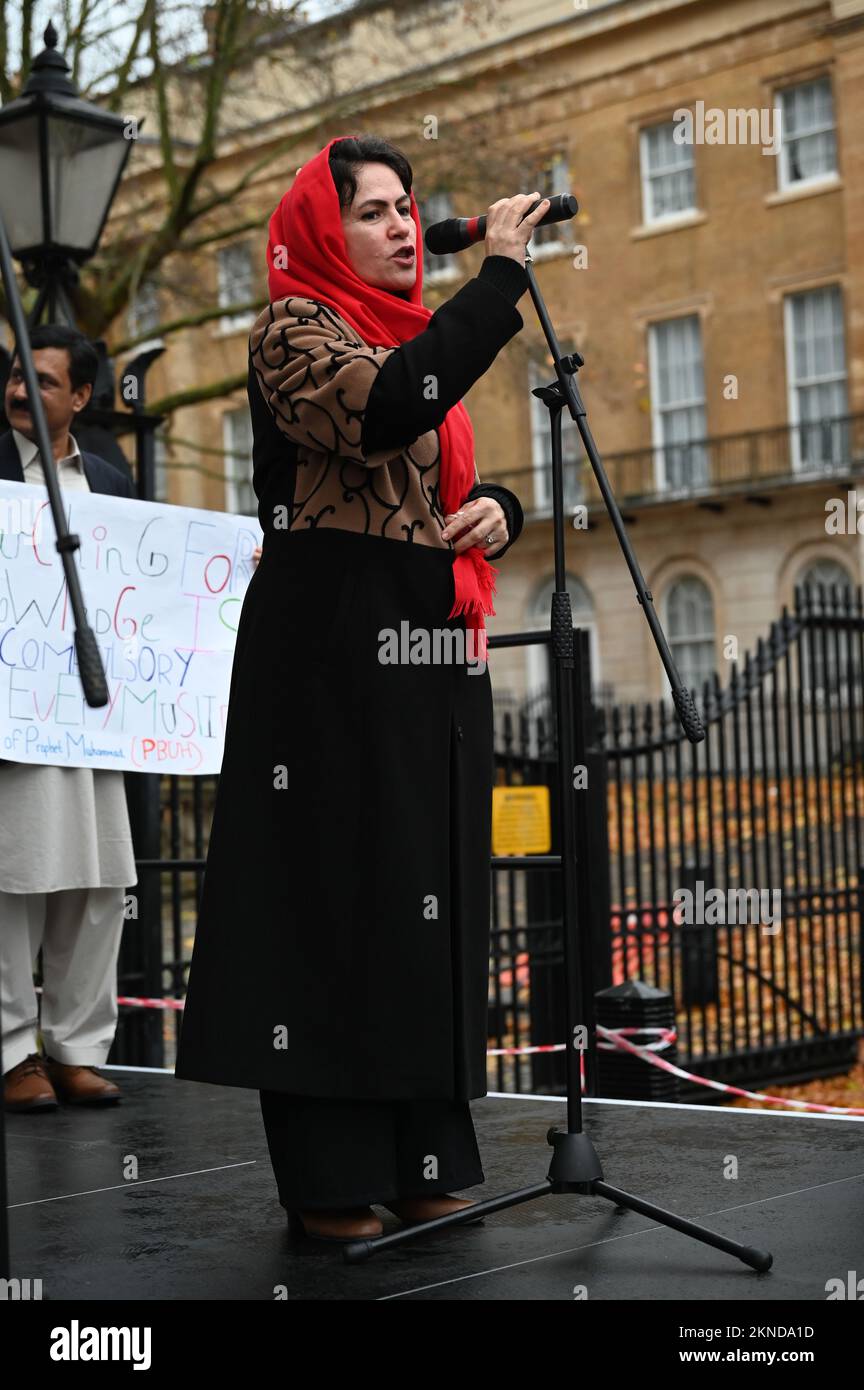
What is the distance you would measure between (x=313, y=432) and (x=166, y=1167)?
1943 mm

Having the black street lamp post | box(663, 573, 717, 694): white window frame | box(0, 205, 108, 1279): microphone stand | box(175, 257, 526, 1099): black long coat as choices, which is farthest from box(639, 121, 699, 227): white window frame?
box(0, 205, 108, 1279): microphone stand

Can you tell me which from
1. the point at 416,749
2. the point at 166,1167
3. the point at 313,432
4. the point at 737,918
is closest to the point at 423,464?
the point at 313,432

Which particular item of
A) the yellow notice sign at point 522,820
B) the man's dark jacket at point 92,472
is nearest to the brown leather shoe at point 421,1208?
the man's dark jacket at point 92,472

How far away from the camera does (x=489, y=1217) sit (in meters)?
3.52

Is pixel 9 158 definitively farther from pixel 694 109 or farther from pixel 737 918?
pixel 694 109

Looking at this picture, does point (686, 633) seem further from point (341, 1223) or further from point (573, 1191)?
point (341, 1223)

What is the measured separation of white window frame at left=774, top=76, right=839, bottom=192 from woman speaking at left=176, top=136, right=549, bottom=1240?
83.9 ft

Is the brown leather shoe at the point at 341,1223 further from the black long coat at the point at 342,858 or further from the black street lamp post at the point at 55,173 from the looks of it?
the black street lamp post at the point at 55,173

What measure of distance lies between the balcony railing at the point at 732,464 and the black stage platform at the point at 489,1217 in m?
23.2

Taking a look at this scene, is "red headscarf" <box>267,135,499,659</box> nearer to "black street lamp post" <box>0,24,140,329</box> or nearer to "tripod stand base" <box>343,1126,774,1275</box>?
"tripod stand base" <box>343,1126,774,1275</box>

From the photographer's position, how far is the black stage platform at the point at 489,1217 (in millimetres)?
3025

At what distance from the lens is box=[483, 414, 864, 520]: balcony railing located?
89.5 feet

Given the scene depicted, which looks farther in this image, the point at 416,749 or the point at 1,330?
the point at 1,330
